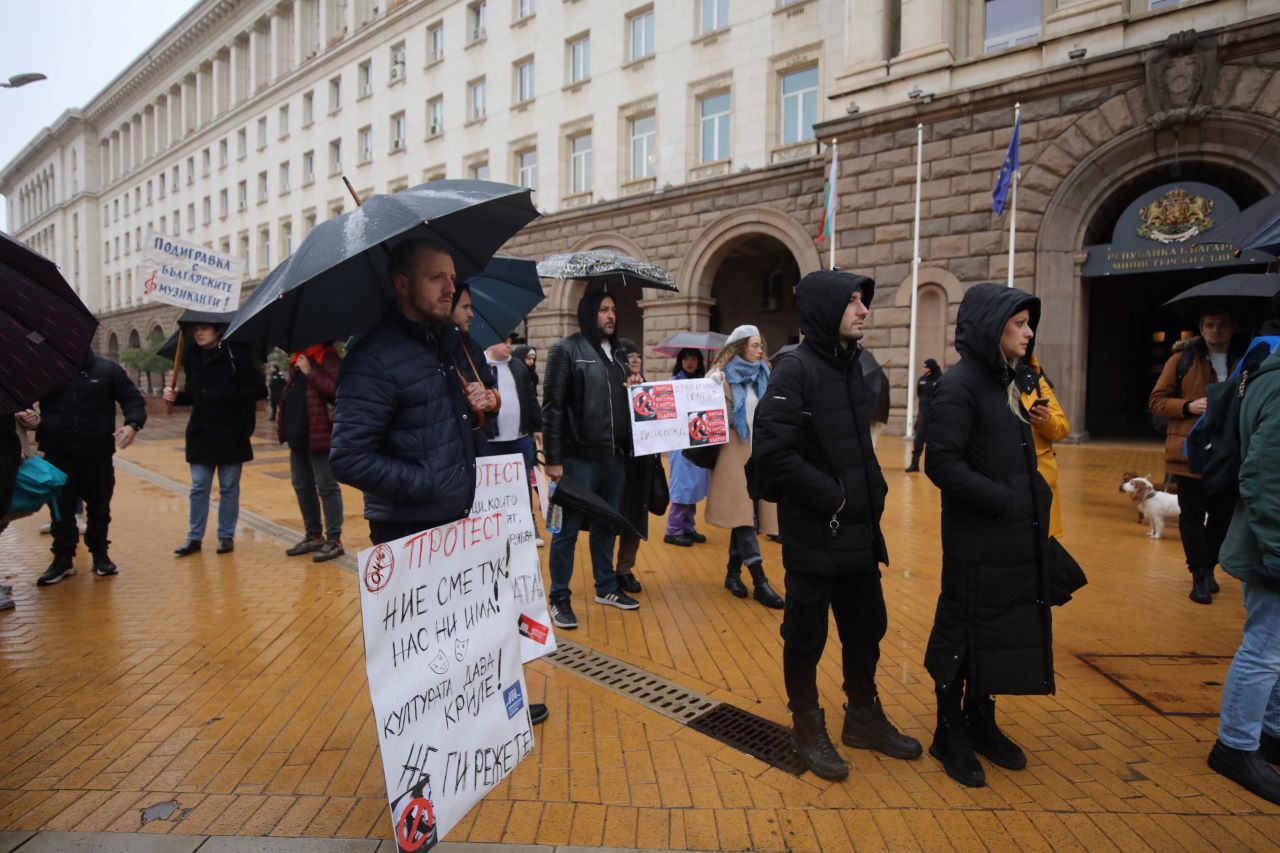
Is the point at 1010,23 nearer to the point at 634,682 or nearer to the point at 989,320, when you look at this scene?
the point at 989,320

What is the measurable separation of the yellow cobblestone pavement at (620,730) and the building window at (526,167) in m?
21.7

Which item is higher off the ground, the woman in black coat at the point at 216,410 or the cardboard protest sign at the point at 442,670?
the woman in black coat at the point at 216,410

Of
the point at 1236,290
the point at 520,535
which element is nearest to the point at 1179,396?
the point at 1236,290

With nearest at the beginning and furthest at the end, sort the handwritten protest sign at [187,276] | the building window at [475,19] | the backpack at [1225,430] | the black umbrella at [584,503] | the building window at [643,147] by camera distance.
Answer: the backpack at [1225,430] < the black umbrella at [584,503] < the handwritten protest sign at [187,276] < the building window at [643,147] < the building window at [475,19]

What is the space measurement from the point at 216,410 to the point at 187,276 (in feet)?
A: 3.91

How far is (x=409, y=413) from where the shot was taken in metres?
2.70

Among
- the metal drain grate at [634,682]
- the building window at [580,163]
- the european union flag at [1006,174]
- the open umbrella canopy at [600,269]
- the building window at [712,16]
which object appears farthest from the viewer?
the building window at [580,163]

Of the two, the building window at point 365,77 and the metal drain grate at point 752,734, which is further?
the building window at point 365,77

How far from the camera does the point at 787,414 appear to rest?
116 inches

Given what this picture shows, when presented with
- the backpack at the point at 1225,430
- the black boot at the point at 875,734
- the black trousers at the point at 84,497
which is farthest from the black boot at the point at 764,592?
the black trousers at the point at 84,497

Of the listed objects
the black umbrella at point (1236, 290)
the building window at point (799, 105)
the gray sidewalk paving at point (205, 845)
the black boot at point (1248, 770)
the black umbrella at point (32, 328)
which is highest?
the building window at point (799, 105)

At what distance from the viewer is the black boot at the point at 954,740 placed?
2889mm

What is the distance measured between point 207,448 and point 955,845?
648 cm

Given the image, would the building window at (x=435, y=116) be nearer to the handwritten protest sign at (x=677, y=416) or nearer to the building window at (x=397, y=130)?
the building window at (x=397, y=130)
